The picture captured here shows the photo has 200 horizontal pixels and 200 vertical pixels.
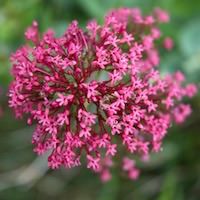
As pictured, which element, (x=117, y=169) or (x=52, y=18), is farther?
(x=52, y=18)

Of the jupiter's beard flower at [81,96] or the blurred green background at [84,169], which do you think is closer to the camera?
the jupiter's beard flower at [81,96]

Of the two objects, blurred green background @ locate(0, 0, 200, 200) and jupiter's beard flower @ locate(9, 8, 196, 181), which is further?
blurred green background @ locate(0, 0, 200, 200)

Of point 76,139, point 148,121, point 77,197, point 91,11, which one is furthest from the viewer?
point 77,197

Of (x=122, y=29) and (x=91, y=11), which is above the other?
(x=91, y=11)

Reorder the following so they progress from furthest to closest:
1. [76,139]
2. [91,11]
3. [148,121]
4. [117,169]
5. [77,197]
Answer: [77,197] → [91,11] → [117,169] → [148,121] → [76,139]

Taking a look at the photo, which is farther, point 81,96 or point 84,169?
point 84,169

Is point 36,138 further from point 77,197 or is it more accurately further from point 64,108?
point 77,197

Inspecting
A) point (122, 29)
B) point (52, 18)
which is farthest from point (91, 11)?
point (122, 29)

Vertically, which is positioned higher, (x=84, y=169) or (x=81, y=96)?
(x=84, y=169)
